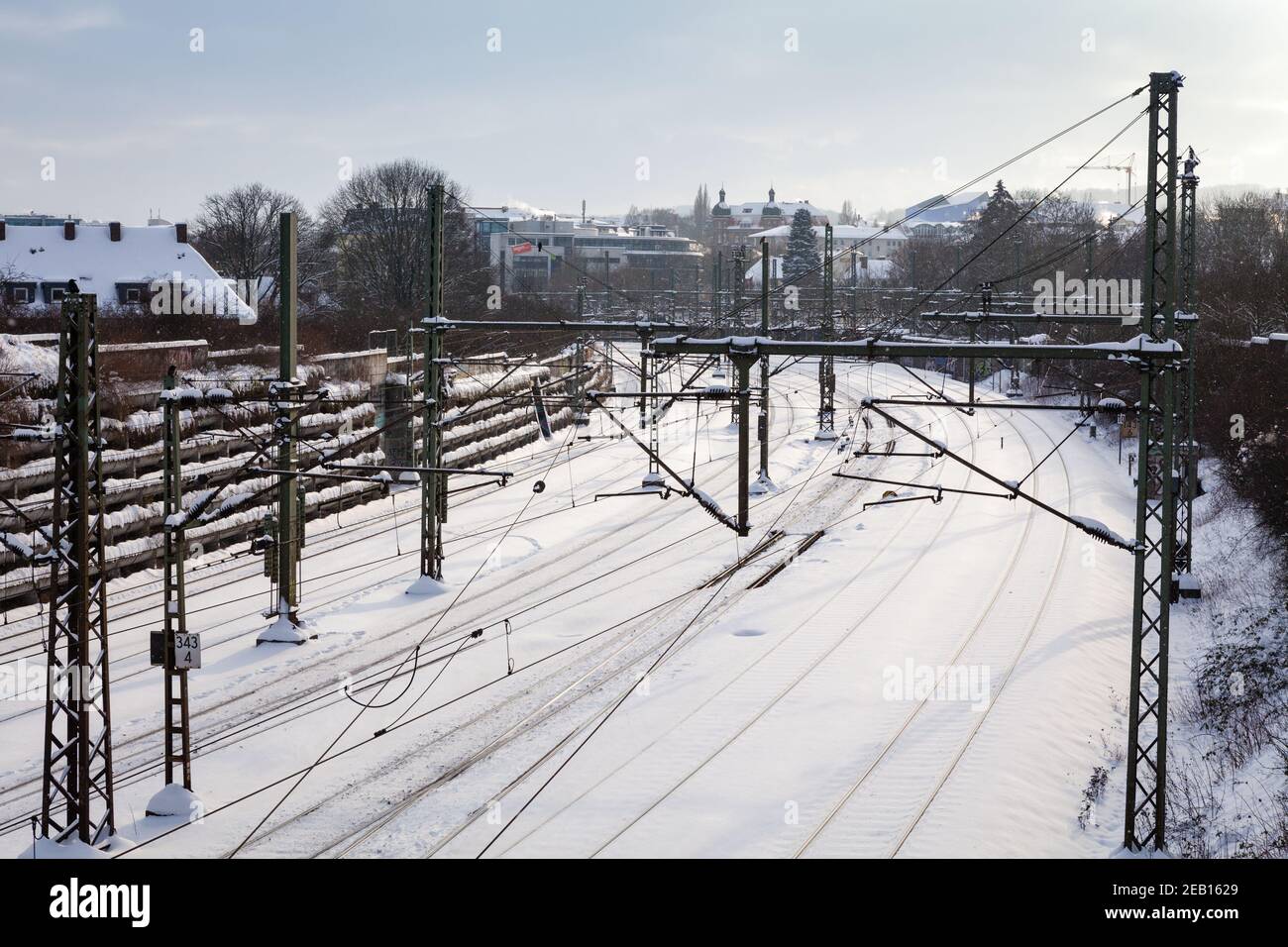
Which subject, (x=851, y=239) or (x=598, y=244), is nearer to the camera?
(x=598, y=244)

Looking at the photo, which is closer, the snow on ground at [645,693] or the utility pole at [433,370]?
the snow on ground at [645,693]

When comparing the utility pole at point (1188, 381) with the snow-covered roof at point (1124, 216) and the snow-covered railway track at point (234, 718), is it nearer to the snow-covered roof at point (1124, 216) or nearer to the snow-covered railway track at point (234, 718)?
the snow-covered roof at point (1124, 216)

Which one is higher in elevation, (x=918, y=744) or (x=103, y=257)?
(x=103, y=257)

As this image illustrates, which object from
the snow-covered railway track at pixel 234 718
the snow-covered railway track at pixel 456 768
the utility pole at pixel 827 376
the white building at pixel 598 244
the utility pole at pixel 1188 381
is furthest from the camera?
the white building at pixel 598 244

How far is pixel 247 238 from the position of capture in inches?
2458

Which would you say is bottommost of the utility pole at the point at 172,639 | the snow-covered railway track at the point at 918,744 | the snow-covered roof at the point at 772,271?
the snow-covered railway track at the point at 918,744

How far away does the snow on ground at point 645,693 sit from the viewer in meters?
13.5

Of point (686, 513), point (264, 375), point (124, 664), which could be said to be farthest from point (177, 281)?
point (124, 664)

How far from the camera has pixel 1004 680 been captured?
18969 millimetres

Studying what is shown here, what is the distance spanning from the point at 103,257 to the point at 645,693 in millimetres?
45534

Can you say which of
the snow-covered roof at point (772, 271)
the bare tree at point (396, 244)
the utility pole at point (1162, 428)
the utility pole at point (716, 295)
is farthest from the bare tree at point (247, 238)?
the utility pole at point (1162, 428)

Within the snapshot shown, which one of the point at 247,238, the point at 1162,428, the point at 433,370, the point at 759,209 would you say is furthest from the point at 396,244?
the point at 759,209

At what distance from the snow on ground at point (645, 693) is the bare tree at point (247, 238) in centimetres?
3348

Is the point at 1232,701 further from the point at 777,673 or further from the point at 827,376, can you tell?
the point at 827,376
